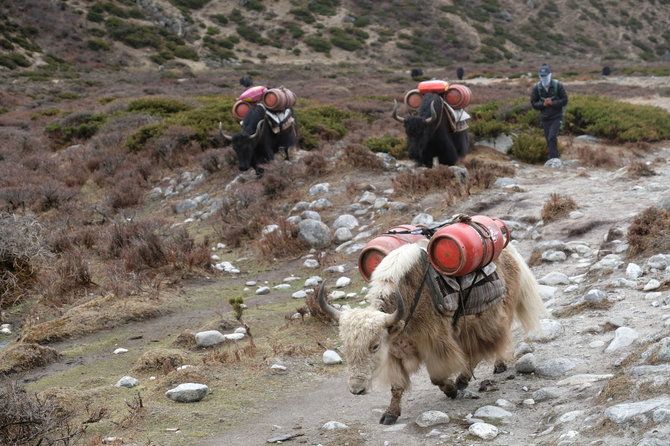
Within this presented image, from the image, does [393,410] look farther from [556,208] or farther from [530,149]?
[530,149]

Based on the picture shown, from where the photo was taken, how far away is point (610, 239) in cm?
731

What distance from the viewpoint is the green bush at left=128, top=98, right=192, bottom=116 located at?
2056cm

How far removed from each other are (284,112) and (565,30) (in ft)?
174

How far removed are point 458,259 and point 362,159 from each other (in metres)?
8.01

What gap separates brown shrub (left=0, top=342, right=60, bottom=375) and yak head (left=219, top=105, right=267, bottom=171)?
6886 millimetres

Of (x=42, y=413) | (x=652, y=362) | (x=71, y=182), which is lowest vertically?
(x=71, y=182)

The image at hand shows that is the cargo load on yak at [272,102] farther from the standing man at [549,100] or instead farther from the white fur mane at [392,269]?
the white fur mane at [392,269]

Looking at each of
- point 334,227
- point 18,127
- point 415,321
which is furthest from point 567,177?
point 18,127

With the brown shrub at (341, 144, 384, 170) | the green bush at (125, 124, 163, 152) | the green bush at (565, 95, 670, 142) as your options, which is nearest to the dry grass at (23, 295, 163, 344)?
the brown shrub at (341, 144, 384, 170)

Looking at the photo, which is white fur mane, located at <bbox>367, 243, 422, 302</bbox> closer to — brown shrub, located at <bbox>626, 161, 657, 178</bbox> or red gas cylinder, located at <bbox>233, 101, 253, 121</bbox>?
brown shrub, located at <bbox>626, 161, 657, 178</bbox>

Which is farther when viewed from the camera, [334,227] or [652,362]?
[334,227]

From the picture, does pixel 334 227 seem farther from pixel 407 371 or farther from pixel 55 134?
→ pixel 55 134

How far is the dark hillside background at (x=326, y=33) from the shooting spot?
44125 millimetres

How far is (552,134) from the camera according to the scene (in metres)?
12.6
